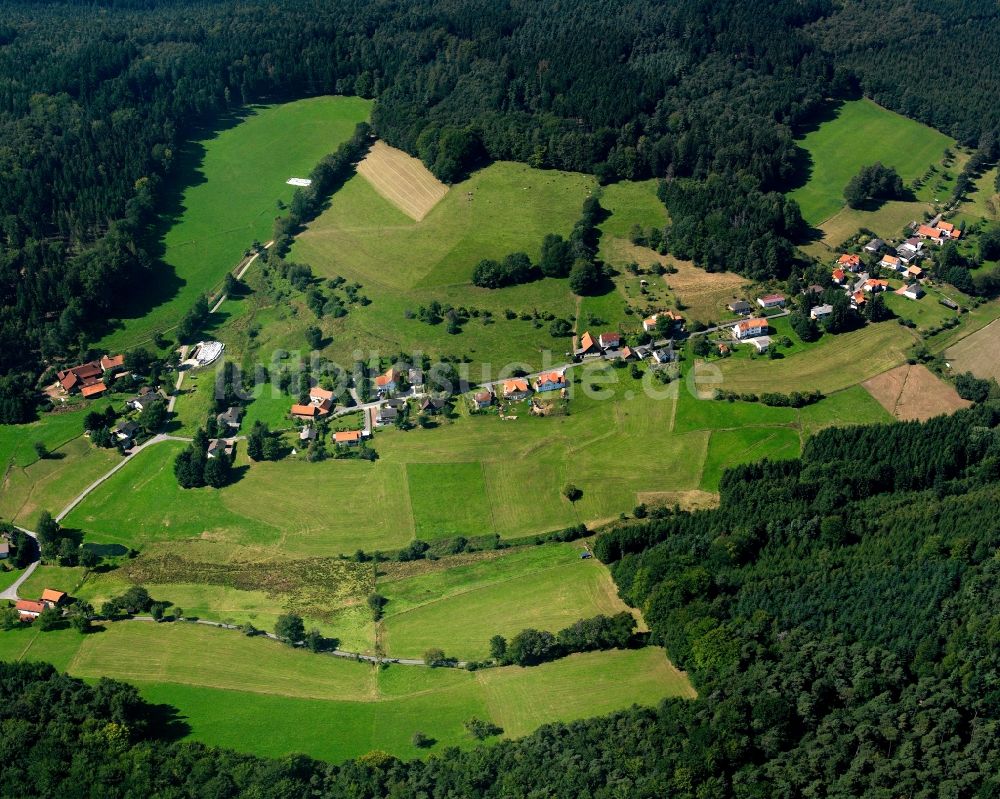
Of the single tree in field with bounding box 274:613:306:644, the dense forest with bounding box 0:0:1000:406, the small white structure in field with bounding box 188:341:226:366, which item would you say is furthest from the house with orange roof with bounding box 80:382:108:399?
the single tree in field with bounding box 274:613:306:644

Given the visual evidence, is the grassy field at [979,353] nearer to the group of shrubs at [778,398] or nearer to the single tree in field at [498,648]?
the group of shrubs at [778,398]

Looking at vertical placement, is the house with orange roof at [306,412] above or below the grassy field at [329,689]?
above

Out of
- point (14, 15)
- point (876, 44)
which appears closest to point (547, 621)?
Result: point (876, 44)

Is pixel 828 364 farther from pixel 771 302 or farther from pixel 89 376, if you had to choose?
pixel 89 376

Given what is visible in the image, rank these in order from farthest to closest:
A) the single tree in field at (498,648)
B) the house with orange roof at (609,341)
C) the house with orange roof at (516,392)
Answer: the house with orange roof at (609,341) → the house with orange roof at (516,392) → the single tree in field at (498,648)

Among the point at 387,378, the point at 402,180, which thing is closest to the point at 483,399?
the point at 387,378

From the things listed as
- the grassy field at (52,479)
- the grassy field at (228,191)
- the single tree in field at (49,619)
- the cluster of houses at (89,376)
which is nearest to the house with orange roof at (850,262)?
the grassy field at (228,191)

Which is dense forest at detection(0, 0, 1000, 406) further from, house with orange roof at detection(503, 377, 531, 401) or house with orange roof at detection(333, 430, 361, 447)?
house with orange roof at detection(333, 430, 361, 447)
